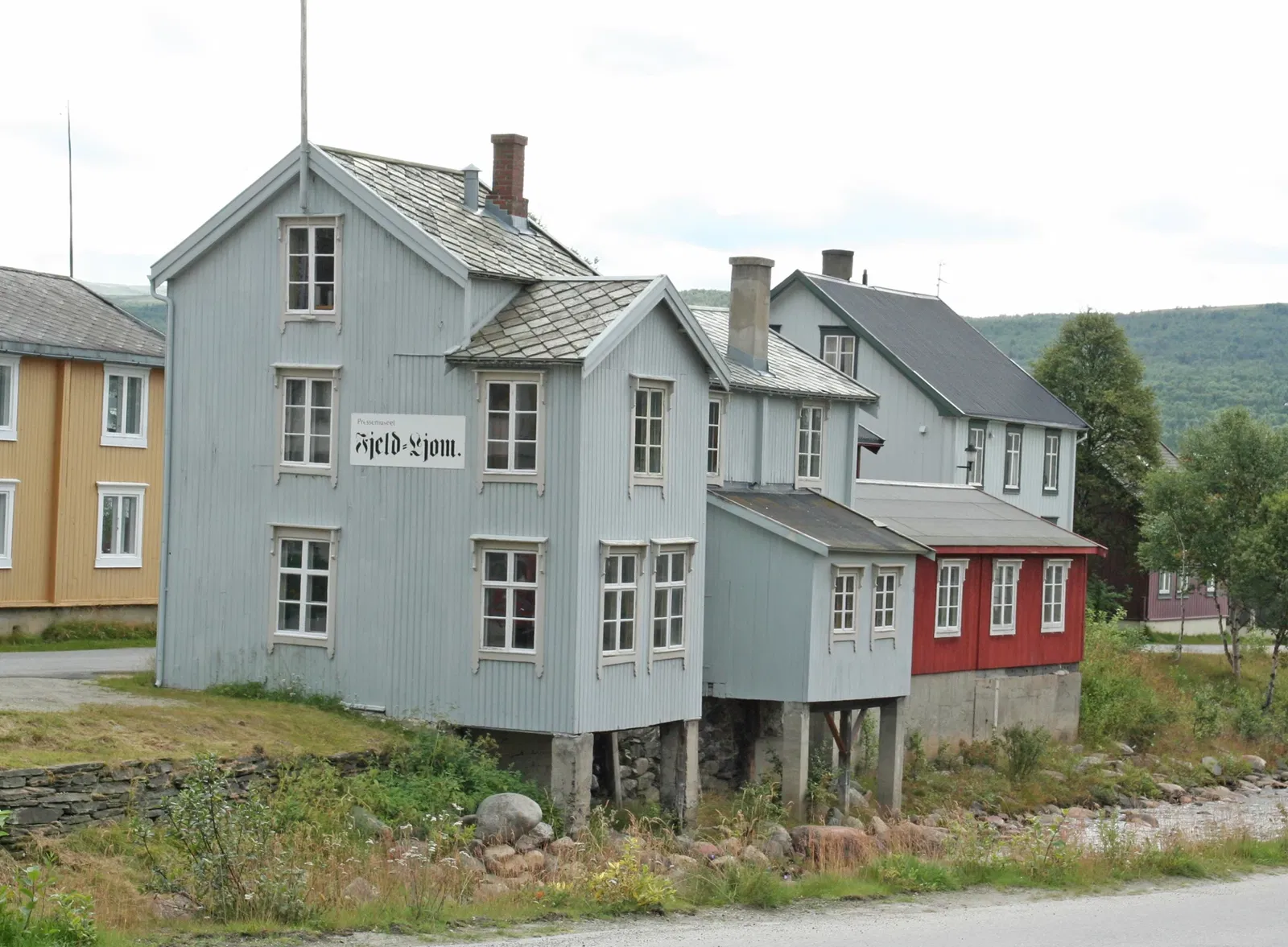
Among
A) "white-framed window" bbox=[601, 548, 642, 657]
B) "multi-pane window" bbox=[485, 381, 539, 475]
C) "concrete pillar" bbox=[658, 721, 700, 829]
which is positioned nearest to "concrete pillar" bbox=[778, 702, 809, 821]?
"concrete pillar" bbox=[658, 721, 700, 829]

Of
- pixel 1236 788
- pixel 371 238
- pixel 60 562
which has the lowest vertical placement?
pixel 1236 788

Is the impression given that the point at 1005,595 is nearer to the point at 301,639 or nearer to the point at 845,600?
the point at 845,600

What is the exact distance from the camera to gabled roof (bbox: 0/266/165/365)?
3947 centimetres

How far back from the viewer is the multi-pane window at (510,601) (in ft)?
84.0

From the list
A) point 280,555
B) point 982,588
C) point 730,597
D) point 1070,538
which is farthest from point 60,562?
point 1070,538

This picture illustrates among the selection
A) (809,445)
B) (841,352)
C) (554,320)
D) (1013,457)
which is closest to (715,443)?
(809,445)

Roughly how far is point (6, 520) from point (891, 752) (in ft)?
65.8

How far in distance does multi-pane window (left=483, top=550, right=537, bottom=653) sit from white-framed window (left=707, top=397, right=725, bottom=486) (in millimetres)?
6210

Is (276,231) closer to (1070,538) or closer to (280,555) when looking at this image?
(280,555)

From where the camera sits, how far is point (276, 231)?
27.2 m

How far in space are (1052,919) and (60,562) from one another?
28.1 meters

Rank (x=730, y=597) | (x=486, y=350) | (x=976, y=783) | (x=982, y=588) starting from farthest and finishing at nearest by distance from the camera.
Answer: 1. (x=982, y=588)
2. (x=976, y=783)
3. (x=730, y=597)
4. (x=486, y=350)

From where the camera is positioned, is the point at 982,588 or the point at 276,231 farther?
the point at 982,588

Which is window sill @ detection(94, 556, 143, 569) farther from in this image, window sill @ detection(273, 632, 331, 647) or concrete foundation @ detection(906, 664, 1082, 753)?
concrete foundation @ detection(906, 664, 1082, 753)
